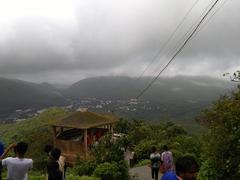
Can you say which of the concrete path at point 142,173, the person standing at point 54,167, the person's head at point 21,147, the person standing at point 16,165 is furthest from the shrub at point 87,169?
the person's head at point 21,147

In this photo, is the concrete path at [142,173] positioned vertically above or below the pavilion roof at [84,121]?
below

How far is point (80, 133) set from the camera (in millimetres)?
32438

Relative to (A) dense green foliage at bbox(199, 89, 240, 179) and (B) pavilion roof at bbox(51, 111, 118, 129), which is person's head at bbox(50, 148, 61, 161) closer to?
(A) dense green foliage at bbox(199, 89, 240, 179)

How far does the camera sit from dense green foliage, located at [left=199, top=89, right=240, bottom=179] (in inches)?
465

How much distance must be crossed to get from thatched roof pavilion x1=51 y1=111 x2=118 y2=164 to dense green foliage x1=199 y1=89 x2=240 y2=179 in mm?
16513

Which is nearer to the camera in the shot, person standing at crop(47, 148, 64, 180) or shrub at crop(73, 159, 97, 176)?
person standing at crop(47, 148, 64, 180)

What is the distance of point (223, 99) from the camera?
42.4 feet

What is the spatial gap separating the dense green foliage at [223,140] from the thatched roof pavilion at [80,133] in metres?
16.5

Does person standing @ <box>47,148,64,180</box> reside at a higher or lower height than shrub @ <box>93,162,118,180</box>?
higher

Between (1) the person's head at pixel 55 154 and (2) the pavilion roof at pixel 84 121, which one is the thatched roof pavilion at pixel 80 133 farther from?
(1) the person's head at pixel 55 154

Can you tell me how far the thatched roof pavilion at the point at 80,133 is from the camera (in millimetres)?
29462

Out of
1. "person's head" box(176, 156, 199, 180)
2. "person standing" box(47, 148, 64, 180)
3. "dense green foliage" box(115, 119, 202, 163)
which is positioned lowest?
"dense green foliage" box(115, 119, 202, 163)

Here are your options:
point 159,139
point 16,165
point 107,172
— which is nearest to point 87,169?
point 107,172

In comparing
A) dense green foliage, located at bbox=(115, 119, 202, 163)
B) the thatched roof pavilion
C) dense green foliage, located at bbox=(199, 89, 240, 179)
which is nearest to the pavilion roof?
the thatched roof pavilion
